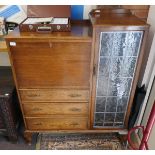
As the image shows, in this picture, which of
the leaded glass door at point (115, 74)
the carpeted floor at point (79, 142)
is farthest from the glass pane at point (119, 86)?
the carpeted floor at point (79, 142)

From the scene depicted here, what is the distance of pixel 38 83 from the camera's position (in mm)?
1351

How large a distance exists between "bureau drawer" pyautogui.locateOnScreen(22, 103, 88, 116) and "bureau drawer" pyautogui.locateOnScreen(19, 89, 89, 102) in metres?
0.06

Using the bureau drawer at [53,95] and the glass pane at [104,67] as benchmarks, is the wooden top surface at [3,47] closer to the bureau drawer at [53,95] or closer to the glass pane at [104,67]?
the bureau drawer at [53,95]

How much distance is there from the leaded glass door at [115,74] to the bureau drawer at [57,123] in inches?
5.7

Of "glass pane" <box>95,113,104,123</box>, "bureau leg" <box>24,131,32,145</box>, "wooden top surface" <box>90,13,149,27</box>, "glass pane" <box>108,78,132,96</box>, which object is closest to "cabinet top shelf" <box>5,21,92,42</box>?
"wooden top surface" <box>90,13,149,27</box>

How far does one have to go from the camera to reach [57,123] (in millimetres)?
1589

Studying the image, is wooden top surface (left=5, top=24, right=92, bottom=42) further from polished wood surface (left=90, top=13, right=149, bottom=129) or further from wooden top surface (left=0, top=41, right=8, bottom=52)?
wooden top surface (left=0, top=41, right=8, bottom=52)

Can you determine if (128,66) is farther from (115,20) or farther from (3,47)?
(3,47)

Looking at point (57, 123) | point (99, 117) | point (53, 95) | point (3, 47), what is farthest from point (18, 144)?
point (3, 47)

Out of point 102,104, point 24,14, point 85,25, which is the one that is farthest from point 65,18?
point 102,104

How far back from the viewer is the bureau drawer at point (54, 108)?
1470 millimetres
